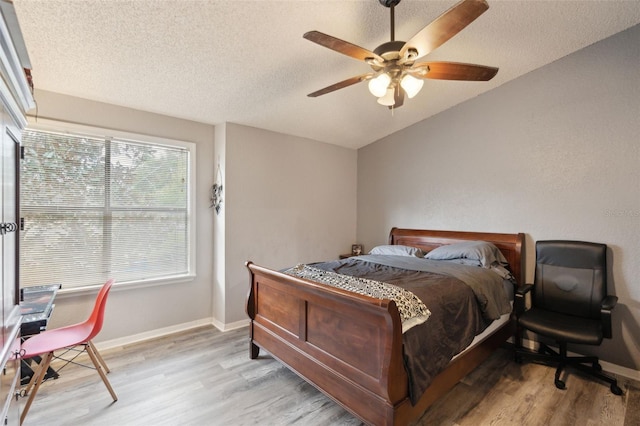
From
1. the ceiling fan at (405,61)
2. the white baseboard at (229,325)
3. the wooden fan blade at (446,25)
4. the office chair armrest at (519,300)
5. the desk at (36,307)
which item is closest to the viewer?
the wooden fan blade at (446,25)

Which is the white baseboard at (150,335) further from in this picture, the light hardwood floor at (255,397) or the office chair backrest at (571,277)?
the office chair backrest at (571,277)

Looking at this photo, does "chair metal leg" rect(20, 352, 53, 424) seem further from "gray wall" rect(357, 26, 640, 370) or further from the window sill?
"gray wall" rect(357, 26, 640, 370)

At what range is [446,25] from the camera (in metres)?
1.54

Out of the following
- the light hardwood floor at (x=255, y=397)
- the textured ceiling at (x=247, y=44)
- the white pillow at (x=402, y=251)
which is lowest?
the light hardwood floor at (x=255, y=397)

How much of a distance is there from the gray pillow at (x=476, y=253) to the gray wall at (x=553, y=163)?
352 millimetres

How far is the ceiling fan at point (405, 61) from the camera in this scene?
5.31ft

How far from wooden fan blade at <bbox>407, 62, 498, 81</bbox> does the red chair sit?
9.03 feet

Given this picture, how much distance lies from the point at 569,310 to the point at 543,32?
2.50 m

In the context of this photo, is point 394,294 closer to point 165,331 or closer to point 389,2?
point 389,2

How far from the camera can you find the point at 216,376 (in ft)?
8.25

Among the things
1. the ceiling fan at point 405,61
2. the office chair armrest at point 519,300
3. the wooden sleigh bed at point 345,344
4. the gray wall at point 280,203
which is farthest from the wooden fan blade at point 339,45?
the office chair armrest at point 519,300

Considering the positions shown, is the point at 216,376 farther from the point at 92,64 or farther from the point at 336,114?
the point at 336,114

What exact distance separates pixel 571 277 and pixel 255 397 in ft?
9.85

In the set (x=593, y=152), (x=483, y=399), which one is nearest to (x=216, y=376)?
(x=483, y=399)
